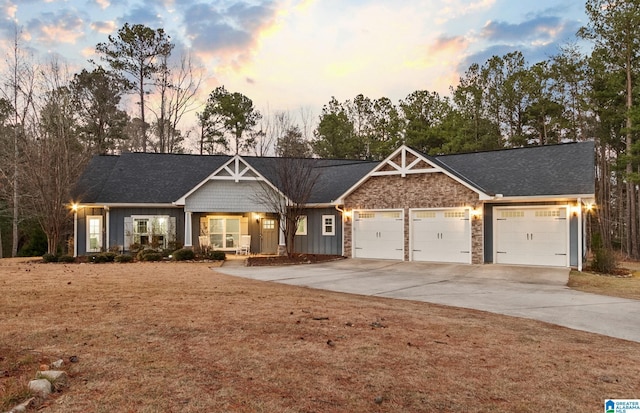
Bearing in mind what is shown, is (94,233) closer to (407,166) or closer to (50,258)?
(50,258)

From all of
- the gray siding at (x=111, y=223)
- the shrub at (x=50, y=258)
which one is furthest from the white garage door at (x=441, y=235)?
the shrub at (x=50, y=258)

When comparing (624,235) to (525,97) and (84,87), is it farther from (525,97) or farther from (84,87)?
(84,87)

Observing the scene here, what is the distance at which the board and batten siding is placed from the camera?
66.1 ft

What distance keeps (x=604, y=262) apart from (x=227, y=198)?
16140 mm

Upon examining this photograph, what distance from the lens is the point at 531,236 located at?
15.8 metres

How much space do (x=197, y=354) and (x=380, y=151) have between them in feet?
108

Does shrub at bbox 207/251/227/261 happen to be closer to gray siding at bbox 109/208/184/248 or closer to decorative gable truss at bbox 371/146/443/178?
gray siding at bbox 109/208/184/248

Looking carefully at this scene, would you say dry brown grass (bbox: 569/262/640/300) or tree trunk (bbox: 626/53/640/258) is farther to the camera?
tree trunk (bbox: 626/53/640/258)

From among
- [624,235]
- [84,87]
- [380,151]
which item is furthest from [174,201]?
[624,235]

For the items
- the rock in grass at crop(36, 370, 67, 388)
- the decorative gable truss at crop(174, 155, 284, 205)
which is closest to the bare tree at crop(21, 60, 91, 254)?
the decorative gable truss at crop(174, 155, 284, 205)

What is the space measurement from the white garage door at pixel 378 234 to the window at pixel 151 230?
30.5 ft

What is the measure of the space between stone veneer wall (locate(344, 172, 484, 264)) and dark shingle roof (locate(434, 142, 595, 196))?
2.26 feet

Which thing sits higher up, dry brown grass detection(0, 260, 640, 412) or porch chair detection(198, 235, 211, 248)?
porch chair detection(198, 235, 211, 248)

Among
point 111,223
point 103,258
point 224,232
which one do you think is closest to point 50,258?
point 103,258
